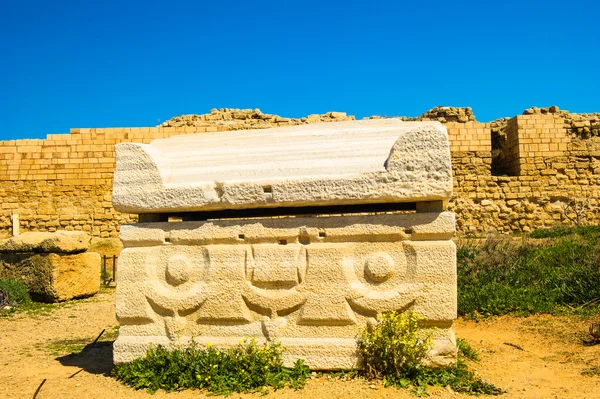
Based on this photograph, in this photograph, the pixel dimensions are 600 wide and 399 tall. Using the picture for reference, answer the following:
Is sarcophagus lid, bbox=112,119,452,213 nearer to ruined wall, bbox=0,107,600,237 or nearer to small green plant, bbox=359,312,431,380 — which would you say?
small green plant, bbox=359,312,431,380

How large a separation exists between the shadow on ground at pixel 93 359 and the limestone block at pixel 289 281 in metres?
0.44

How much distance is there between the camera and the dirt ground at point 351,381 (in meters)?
3.64

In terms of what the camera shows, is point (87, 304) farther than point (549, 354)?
Yes

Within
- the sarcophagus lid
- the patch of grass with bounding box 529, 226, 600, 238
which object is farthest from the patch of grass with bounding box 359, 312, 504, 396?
the patch of grass with bounding box 529, 226, 600, 238

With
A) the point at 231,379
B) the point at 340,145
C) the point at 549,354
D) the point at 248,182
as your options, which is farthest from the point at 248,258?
the point at 549,354

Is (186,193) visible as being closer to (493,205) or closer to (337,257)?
(337,257)

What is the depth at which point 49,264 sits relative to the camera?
7.95 meters

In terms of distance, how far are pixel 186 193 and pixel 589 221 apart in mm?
11761

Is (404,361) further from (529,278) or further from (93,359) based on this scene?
(529,278)

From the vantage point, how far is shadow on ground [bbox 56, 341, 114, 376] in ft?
14.3

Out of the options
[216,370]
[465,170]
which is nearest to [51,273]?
[216,370]

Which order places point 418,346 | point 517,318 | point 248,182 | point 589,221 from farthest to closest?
point 589,221 < point 517,318 < point 248,182 < point 418,346

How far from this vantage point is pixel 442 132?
372 cm

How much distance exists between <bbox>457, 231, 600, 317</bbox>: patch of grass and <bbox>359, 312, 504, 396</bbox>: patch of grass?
2.49 meters
